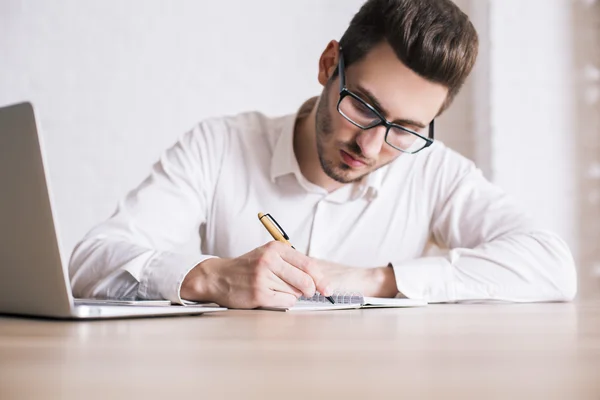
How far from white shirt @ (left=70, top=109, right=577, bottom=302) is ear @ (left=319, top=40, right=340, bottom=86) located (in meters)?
0.19

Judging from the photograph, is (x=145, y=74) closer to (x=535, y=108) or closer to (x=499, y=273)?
(x=535, y=108)

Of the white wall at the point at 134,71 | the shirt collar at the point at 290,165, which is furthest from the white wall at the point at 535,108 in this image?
the shirt collar at the point at 290,165

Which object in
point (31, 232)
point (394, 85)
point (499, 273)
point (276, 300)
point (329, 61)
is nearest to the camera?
point (31, 232)

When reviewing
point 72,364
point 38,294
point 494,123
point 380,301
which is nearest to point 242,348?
point 72,364

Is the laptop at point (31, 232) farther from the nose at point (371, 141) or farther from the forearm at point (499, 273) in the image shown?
the nose at point (371, 141)

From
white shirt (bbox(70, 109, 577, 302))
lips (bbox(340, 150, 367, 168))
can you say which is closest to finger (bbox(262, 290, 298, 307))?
white shirt (bbox(70, 109, 577, 302))

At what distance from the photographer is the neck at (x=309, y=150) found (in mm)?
2133

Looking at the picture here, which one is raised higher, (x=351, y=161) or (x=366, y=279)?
(x=351, y=161)

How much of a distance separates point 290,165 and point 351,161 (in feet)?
0.81

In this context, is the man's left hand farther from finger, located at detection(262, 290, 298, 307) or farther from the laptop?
the laptop

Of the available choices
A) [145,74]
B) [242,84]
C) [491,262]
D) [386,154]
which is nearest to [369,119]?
[386,154]

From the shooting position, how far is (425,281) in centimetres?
153

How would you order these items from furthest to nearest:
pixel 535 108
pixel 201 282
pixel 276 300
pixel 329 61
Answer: pixel 535 108 → pixel 329 61 → pixel 201 282 → pixel 276 300

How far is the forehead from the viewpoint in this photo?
1783mm
